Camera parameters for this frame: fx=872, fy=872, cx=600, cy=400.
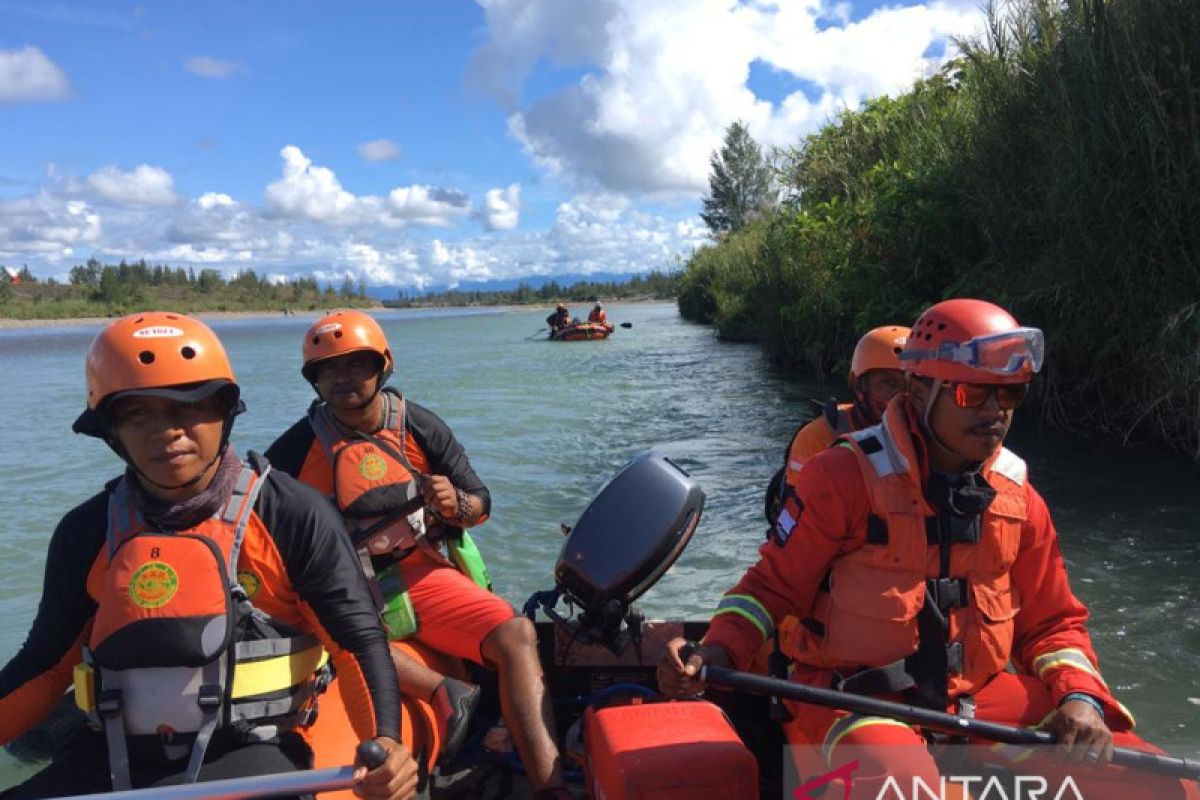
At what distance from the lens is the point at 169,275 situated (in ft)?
429

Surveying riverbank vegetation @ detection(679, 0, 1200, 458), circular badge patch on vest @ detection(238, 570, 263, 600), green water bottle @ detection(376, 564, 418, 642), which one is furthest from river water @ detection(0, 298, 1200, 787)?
circular badge patch on vest @ detection(238, 570, 263, 600)

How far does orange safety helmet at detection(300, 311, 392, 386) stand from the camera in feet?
12.7

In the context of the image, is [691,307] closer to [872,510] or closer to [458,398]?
[458,398]

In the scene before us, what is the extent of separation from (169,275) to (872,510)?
145 meters

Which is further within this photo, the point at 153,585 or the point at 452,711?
the point at 452,711

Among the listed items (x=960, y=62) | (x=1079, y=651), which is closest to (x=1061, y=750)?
(x=1079, y=651)

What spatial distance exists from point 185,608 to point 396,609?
4.96 feet

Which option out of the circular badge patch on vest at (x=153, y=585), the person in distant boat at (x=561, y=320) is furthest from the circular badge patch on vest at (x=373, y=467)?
the person in distant boat at (x=561, y=320)

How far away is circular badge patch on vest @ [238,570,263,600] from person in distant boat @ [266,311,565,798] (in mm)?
1216

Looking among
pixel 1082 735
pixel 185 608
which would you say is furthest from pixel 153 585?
pixel 1082 735

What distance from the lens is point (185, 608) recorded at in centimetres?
225

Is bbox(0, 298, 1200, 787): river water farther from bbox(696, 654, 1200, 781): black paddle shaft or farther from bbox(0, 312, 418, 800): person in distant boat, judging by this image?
bbox(0, 312, 418, 800): person in distant boat

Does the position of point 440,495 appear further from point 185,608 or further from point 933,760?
point 933,760

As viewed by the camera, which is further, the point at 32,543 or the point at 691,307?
the point at 691,307
